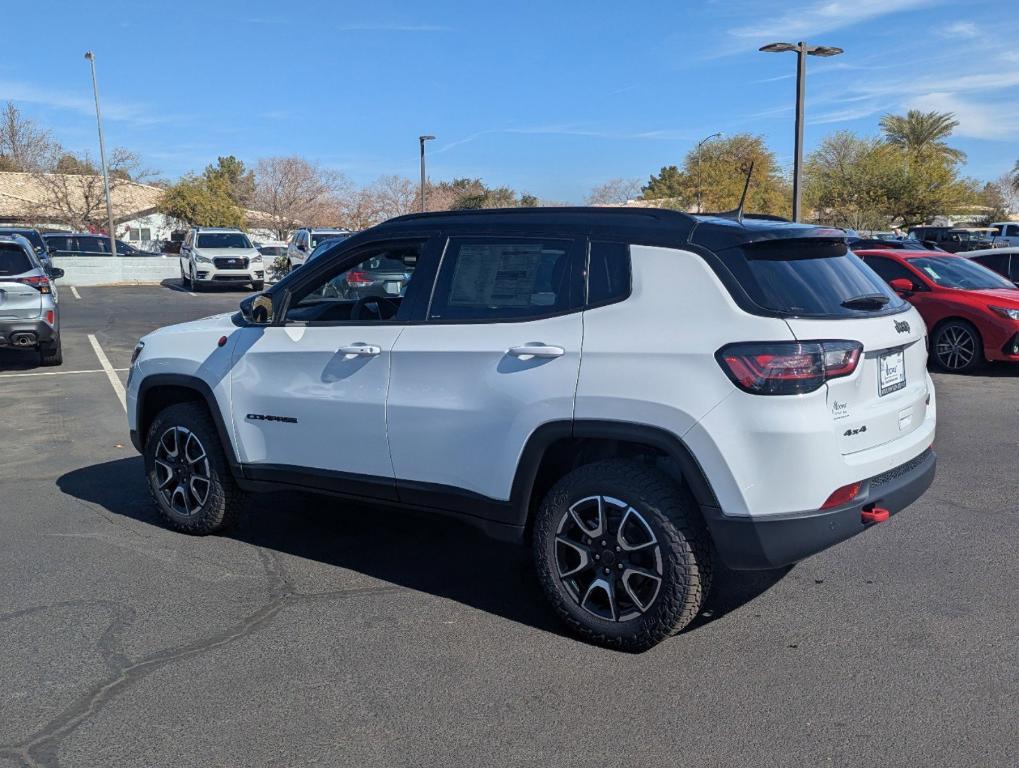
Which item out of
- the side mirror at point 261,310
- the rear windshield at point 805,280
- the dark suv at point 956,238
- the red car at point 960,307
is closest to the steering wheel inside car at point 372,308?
the side mirror at point 261,310

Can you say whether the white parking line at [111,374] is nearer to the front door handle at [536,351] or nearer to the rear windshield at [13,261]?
the rear windshield at [13,261]

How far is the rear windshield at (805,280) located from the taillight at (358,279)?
80.4 inches

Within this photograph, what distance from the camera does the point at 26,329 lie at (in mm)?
11781

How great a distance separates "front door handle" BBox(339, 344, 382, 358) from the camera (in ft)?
15.0

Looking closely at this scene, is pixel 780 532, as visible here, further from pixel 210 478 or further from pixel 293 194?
pixel 293 194

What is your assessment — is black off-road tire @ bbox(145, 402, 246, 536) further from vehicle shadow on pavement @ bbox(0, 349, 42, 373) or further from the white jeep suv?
vehicle shadow on pavement @ bbox(0, 349, 42, 373)

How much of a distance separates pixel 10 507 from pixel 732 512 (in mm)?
4852

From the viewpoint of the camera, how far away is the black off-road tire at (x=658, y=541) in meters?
3.78

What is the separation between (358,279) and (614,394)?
190 cm

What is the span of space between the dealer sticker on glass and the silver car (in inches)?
431

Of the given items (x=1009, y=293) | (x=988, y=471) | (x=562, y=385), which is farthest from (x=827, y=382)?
(x=1009, y=293)

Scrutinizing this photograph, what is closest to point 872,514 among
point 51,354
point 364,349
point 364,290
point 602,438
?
point 602,438

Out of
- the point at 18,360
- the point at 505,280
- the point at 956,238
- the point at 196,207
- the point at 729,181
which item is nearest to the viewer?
the point at 505,280

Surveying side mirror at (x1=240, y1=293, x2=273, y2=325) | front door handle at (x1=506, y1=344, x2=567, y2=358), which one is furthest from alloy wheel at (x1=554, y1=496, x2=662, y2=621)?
side mirror at (x1=240, y1=293, x2=273, y2=325)
